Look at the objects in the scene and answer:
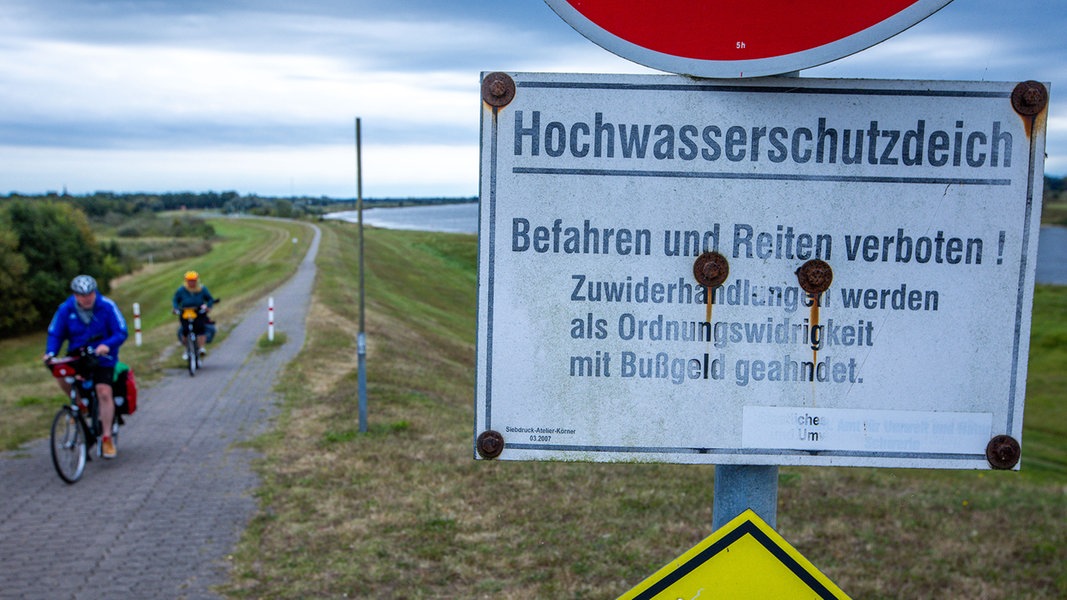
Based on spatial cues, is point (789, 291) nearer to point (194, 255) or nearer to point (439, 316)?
point (439, 316)

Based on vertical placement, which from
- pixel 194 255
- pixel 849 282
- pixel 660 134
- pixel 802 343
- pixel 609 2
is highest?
pixel 609 2

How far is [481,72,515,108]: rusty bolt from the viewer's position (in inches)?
75.5

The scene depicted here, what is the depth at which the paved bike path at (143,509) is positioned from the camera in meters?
5.98

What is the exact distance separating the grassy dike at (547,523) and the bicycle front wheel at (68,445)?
166 cm

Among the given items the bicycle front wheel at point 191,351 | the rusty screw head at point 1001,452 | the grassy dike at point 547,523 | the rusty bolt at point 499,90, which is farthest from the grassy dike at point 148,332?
the rusty screw head at point 1001,452

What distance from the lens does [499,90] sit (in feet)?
6.30

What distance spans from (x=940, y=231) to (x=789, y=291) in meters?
0.33

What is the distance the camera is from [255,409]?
1212 centimetres

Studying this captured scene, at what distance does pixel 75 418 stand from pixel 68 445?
0.26 meters

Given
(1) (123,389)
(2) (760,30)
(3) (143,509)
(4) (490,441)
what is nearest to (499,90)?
(2) (760,30)

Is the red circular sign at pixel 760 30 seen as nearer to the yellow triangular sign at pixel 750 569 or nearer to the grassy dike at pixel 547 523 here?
the yellow triangular sign at pixel 750 569

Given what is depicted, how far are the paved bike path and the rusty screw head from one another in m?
5.06

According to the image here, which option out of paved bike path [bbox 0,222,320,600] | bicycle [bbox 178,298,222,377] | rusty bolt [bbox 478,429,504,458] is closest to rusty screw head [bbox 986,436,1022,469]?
rusty bolt [bbox 478,429,504,458]

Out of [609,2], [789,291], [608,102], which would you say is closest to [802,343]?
[789,291]
